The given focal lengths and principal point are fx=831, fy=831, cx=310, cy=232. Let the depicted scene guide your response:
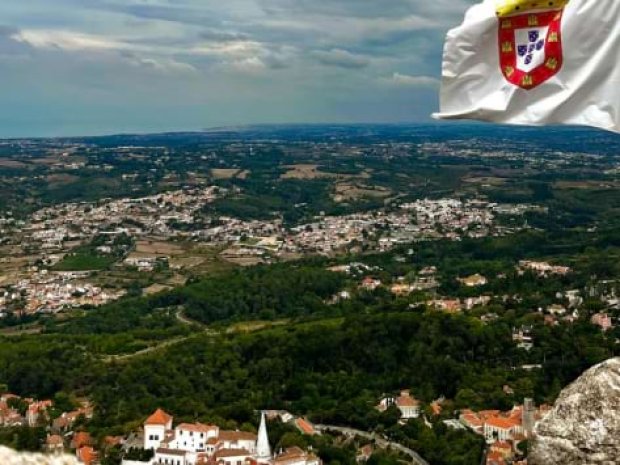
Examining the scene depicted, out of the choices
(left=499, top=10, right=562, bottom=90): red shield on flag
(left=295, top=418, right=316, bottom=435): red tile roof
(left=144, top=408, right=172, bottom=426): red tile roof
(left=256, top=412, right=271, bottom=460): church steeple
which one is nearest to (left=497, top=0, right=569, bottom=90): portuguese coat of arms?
(left=499, top=10, right=562, bottom=90): red shield on flag

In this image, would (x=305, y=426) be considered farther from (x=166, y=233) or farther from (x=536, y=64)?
(x=166, y=233)

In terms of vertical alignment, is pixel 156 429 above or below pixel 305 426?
above

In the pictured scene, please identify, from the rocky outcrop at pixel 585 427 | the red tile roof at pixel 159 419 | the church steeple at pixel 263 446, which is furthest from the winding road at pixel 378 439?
the rocky outcrop at pixel 585 427

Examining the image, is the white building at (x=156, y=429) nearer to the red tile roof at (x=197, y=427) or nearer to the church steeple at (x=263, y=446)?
the red tile roof at (x=197, y=427)

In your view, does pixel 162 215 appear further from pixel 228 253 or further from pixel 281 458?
pixel 281 458

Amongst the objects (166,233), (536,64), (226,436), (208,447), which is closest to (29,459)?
(536,64)

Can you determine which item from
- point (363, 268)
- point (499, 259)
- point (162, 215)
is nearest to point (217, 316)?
point (363, 268)
